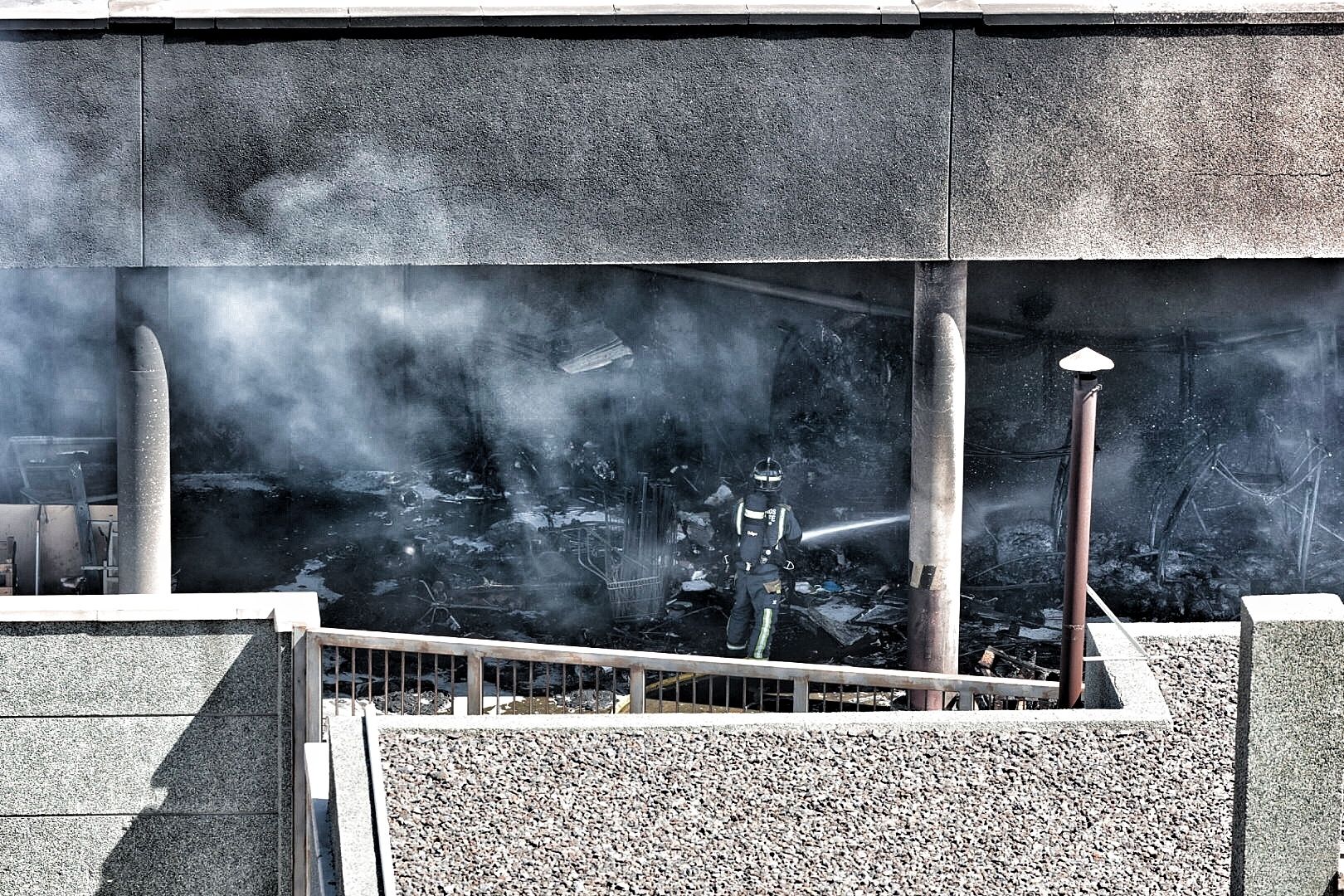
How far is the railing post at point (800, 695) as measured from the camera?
774 cm

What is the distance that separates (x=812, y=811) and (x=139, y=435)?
521 centimetres

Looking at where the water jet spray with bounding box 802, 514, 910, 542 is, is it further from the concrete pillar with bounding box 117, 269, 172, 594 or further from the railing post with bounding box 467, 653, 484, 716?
the railing post with bounding box 467, 653, 484, 716

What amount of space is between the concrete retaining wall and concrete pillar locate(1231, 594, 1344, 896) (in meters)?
4.78

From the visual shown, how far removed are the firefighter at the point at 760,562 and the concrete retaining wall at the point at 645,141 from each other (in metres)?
2.23

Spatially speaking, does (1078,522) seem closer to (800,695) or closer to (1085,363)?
(1085,363)

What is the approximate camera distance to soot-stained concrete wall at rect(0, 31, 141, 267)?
954cm

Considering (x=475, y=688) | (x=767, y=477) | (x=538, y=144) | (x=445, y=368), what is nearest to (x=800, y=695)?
(x=475, y=688)

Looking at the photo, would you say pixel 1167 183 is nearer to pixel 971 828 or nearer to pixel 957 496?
pixel 957 496

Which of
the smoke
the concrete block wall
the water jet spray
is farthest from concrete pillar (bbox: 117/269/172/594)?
the water jet spray

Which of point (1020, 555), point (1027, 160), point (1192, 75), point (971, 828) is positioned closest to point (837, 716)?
point (971, 828)

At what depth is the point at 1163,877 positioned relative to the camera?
6773 mm

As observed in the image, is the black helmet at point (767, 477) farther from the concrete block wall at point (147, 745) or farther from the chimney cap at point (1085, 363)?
the concrete block wall at point (147, 745)

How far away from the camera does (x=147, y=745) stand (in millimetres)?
7719

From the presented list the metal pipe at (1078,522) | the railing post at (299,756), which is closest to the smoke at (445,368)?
the metal pipe at (1078,522)
